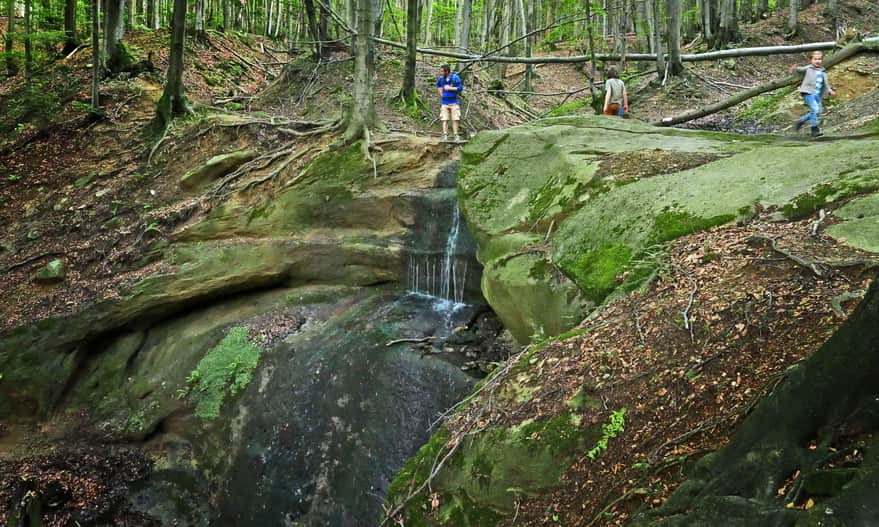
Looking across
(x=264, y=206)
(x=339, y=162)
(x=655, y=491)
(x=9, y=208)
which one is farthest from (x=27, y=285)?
(x=655, y=491)

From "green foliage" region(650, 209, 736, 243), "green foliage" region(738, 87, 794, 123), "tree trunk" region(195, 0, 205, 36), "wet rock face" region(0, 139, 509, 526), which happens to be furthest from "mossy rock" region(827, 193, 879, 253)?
"tree trunk" region(195, 0, 205, 36)

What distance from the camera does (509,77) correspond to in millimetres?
24359

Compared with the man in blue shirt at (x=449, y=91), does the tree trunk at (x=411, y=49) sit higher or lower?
higher

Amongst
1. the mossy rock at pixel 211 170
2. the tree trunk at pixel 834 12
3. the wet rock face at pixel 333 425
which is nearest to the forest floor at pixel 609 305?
the mossy rock at pixel 211 170

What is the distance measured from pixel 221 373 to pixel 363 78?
5.86 metres

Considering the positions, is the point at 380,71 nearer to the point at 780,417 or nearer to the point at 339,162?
the point at 339,162

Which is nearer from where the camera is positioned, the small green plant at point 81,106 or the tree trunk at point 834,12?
the small green plant at point 81,106

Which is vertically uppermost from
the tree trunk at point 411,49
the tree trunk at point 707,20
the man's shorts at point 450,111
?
the tree trunk at point 707,20

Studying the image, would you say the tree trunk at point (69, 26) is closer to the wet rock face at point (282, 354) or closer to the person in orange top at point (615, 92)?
the wet rock face at point (282, 354)

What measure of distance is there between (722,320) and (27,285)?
1028 centimetres

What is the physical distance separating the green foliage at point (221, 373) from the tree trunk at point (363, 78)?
421 centimetres

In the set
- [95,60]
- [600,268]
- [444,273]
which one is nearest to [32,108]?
[95,60]

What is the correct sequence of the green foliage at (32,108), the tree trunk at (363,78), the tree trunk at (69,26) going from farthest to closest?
the tree trunk at (69,26) → the green foliage at (32,108) → the tree trunk at (363,78)

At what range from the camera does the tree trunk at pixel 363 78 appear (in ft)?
33.6
